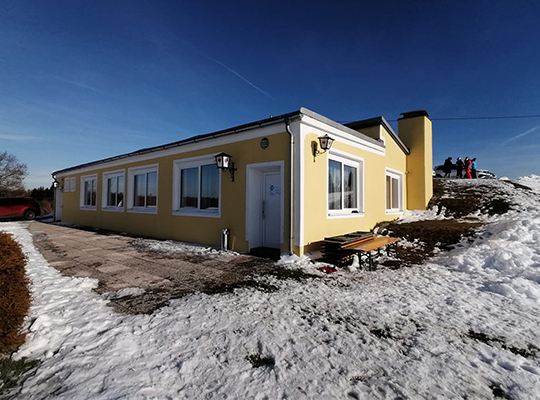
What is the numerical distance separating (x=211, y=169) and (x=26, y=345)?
649 centimetres

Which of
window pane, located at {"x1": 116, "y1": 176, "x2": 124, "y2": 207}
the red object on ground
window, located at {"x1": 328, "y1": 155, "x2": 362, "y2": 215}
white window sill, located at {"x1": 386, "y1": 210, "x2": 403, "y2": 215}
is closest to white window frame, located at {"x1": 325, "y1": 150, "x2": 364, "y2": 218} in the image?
window, located at {"x1": 328, "y1": 155, "x2": 362, "y2": 215}

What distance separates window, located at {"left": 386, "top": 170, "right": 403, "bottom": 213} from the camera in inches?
448

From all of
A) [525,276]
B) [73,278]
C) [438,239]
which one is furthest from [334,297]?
[438,239]

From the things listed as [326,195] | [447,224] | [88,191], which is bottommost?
[447,224]

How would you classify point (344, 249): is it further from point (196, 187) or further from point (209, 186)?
point (196, 187)

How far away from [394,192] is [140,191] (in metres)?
11.3

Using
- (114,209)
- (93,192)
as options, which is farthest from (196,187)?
(93,192)

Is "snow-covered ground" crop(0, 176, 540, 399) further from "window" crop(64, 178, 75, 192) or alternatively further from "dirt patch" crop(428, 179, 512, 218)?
"window" crop(64, 178, 75, 192)

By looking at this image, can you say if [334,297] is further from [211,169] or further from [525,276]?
[211,169]

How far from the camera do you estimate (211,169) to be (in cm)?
864

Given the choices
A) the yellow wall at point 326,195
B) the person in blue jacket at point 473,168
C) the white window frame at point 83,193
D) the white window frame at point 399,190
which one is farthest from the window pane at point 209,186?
the person in blue jacket at point 473,168

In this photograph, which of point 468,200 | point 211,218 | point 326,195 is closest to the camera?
point 326,195

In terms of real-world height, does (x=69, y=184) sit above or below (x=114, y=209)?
above

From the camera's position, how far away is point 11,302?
8.12 ft
